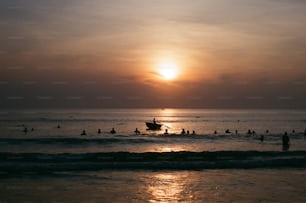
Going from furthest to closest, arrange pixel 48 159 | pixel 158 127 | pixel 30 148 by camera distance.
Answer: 1. pixel 158 127
2. pixel 30 148
3. pixel 48 159

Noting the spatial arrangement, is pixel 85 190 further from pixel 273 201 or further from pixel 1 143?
pixel 1 143

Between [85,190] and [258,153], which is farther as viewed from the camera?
[258,153]

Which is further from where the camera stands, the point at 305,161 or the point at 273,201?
the point at 305,161

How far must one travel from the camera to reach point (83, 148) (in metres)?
44.8

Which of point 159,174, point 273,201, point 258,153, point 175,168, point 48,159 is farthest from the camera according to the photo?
point 258,153

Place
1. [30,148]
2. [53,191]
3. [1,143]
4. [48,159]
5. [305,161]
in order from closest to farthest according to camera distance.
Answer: [53,191]
[305,161]
[48,159]
[30,148]
[1,143]

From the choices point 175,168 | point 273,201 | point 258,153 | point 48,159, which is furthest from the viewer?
point 258,153

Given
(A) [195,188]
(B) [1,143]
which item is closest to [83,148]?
(B) [1,143]

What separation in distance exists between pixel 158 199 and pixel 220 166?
38.0ft

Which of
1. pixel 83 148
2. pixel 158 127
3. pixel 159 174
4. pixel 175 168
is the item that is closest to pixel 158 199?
pixel 159 174

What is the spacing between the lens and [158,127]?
80750mm

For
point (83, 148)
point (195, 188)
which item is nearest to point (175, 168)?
point (195, 188)

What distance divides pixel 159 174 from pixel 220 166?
17.8 feet

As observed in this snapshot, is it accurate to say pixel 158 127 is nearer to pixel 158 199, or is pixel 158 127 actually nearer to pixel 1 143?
pixel 1 143
